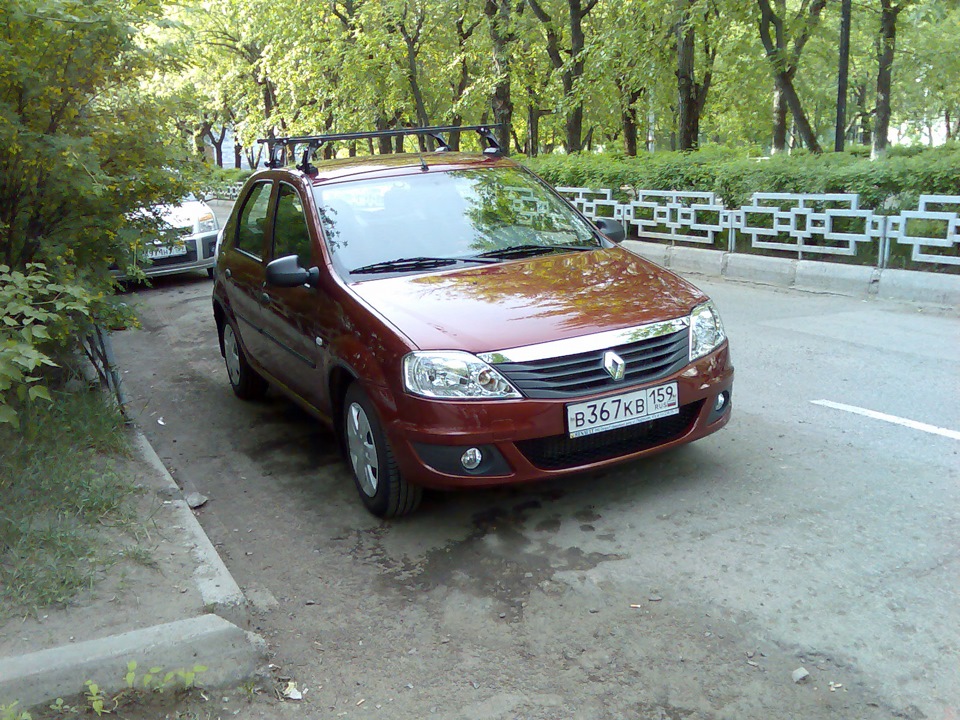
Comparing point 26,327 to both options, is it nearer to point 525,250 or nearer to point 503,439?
point 503,439

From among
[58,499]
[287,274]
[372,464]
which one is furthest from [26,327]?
[372,464]

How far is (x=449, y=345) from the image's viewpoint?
4.23 metres

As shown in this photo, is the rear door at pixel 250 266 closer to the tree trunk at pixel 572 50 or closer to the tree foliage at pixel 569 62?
the tree foliage at pixel 569 62

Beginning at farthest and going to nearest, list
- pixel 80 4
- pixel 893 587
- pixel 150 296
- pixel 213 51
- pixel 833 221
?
1. pixel 213 51
2. pixel 150 296
3. pixel 833 221
4. pixel 80 4
5. pixel 893 587

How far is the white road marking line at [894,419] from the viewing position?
5.34 meters

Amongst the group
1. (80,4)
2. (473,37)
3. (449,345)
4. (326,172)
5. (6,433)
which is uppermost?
(473,37)

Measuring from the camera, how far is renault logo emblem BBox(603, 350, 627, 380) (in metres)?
4.26

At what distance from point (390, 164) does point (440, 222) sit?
736mm

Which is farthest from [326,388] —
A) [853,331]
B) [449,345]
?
[853,331]

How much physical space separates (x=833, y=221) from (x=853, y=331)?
3493 mm

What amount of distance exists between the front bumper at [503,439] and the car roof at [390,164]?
181 cm

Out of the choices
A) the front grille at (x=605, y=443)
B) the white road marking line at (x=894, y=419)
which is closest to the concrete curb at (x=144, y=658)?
the front grille at (x=605, y=443)

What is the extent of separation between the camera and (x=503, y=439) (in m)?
4.16

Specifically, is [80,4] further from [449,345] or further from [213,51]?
[213,51]
